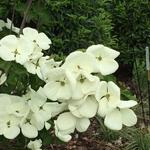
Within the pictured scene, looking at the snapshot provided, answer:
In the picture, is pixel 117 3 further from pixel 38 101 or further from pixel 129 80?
pixel 38 101

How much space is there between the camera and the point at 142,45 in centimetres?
559

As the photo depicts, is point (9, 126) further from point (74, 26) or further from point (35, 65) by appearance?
point (74, 26)

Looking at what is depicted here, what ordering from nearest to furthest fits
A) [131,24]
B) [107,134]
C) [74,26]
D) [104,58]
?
[104,58] → [107,134] → [74,26] → [131,24]

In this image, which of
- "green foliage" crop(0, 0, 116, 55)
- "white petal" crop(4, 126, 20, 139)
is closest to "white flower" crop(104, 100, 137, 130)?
"white petal" crop(4, 126, 20, 139)

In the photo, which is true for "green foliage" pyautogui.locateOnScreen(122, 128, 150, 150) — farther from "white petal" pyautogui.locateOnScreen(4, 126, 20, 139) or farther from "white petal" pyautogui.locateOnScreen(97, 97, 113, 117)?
"white petal" pyautogui.locateOnScreen(97, 97, 113, 117)

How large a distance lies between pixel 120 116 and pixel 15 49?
0.46 m

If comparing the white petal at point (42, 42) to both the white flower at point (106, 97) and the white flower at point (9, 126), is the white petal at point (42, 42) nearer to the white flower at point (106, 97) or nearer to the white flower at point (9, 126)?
the white flower at point (9, 126)

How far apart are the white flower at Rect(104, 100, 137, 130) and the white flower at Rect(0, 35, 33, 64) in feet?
1.24

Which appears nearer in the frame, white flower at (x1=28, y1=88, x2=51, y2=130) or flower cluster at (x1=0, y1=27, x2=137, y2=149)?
flower cluster at (x1=0, y1=27, x2=137, y2=149)

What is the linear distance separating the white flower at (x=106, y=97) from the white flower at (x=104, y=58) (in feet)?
0.13

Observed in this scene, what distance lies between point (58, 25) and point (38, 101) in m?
2.64

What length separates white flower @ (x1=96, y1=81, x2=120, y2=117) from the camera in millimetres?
1711

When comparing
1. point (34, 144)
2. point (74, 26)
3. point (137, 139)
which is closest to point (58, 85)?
point (34, 144)

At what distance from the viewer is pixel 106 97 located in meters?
1.74
